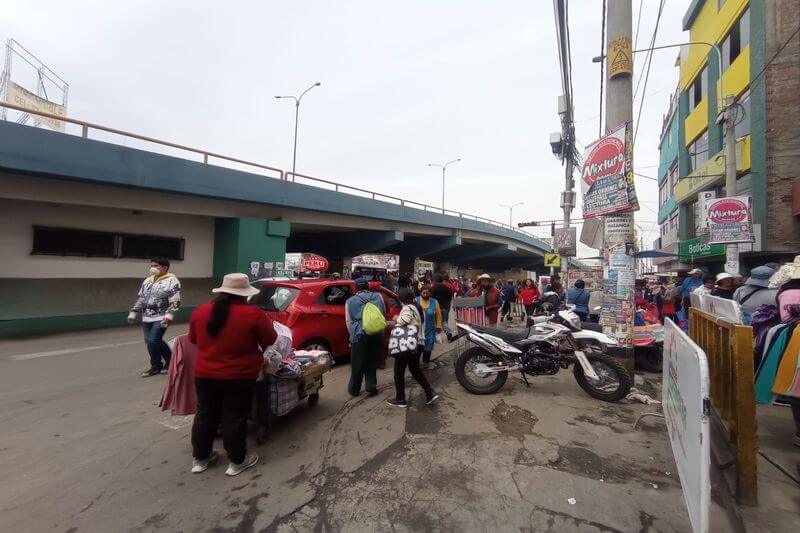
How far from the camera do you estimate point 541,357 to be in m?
5.14

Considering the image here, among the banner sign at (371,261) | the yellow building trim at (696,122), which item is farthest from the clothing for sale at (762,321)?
the banner sign at (371,261)

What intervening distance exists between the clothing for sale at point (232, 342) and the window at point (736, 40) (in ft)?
69.4

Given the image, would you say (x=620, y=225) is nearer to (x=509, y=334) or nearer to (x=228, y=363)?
(x=509, y=334)

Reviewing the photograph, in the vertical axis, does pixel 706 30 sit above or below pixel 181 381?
above

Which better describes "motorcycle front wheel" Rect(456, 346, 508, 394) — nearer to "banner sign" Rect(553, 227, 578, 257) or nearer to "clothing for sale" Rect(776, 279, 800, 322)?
"clothing for sale" Rect(776, 279, 800, 322)

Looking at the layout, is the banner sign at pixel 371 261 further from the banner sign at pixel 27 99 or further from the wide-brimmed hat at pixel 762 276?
the wide-brimmed hat at pixel 762 276

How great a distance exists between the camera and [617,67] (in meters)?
5.82

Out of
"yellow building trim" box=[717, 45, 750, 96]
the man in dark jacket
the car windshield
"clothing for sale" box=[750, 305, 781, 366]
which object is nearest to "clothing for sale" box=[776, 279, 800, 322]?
"clothing for sale" box=[750, 305, 781, 366]

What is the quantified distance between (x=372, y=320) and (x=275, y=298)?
2.11 meters

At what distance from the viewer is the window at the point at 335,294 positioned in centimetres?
638

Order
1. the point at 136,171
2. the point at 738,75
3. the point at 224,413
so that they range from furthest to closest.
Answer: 1. the point at 738,75
2. the point at 136,171
3. the point at 224,413

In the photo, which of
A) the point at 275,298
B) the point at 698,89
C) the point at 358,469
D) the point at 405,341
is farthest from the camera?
the point at 698,89

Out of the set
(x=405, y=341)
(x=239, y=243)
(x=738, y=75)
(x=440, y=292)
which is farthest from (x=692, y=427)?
(x=738, y=75)

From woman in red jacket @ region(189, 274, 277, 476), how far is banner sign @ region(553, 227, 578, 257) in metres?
19.2
